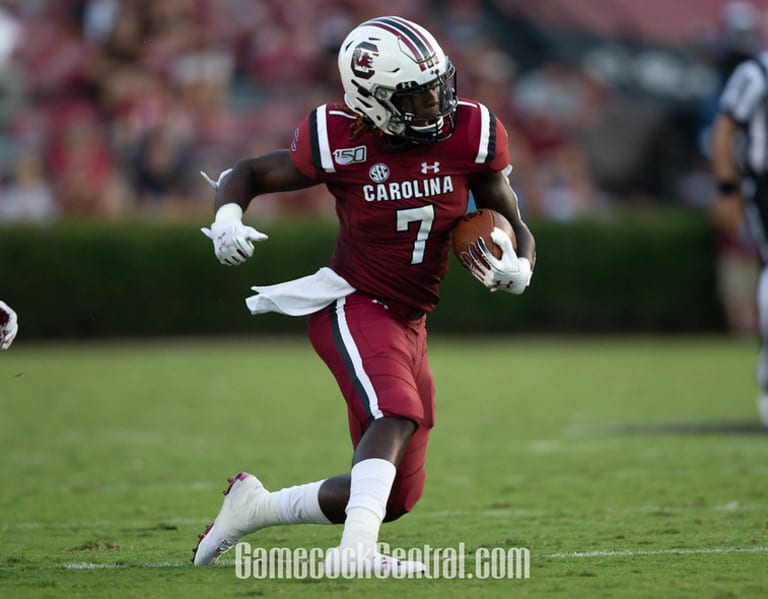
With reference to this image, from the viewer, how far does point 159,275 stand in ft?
51.1

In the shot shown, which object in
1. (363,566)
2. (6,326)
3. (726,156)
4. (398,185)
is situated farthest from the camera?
(726,156)

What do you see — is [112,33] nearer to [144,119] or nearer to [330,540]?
[144,119]

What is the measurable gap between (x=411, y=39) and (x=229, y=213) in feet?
2.79

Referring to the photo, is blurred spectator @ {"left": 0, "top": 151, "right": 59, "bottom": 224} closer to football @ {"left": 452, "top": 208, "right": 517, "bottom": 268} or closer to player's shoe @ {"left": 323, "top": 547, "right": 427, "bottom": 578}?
football @ {"left": 452, "top": 208, "right": 517, "bottom": 268}

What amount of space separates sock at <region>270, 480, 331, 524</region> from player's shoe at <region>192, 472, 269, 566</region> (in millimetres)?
65

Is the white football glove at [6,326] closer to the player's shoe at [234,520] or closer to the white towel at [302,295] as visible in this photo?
the white towel at [302,295]

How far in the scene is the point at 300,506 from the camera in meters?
4.74

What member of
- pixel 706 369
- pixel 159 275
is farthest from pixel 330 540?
pixel 159 275

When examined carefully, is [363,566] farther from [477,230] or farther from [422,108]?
[422,108]

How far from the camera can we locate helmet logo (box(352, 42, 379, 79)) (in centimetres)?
482

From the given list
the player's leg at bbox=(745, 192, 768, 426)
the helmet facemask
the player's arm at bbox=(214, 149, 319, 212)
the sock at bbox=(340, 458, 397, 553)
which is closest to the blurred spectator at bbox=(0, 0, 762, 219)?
the player's leg at bbox=(745, 192, 768, 426)

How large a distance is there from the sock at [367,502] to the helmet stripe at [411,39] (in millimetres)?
1335

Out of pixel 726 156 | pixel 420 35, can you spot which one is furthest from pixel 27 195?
pixel 420 35

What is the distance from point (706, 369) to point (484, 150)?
8.17m
